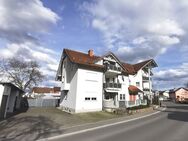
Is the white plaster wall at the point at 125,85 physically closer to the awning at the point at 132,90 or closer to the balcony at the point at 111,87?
the awning at the point at 132,90

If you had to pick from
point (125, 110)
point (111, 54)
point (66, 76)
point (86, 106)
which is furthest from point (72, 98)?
point (111, 54)

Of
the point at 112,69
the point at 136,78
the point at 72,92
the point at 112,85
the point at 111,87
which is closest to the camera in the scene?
the point at 72,92

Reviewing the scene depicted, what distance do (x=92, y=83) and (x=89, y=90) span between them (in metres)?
1.36

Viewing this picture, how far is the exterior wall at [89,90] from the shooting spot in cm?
2858

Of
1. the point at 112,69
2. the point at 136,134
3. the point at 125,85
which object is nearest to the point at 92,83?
the point at 112,69

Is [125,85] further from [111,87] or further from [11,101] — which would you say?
[11,101]

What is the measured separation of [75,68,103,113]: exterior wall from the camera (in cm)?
2858

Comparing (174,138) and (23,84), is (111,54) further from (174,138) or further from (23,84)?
(23,84)

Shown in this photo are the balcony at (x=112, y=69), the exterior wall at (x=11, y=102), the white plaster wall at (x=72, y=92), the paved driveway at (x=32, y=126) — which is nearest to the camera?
the paved driveway at (x=32, y=126)

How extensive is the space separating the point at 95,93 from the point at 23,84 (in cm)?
2799

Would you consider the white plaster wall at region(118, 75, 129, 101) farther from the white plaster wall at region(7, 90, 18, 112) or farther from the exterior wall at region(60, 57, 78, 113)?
the white plaster wall at region(7, 90, 18, 112)

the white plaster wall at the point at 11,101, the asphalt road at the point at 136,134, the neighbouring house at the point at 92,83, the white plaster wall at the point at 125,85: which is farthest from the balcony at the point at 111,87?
the asphalt road at the point at 136,134

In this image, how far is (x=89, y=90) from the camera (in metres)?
29.8

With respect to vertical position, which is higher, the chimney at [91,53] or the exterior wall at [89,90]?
the chimney at [91,53]
